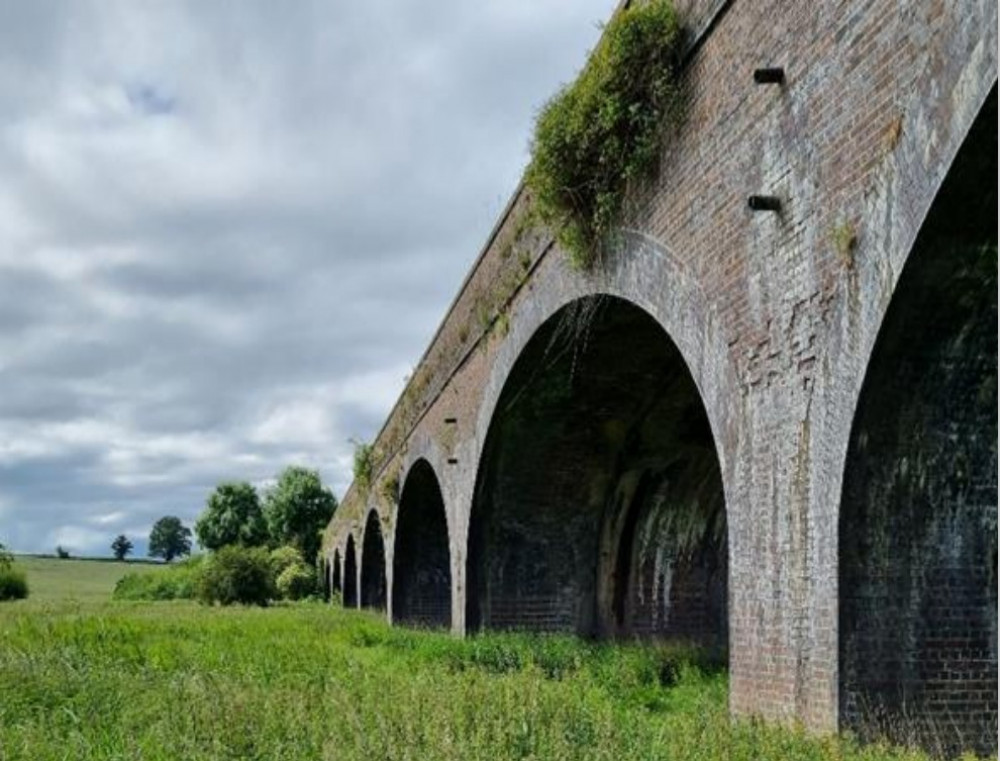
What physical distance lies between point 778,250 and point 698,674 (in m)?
5.45

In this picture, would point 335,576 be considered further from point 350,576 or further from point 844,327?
point 844,327

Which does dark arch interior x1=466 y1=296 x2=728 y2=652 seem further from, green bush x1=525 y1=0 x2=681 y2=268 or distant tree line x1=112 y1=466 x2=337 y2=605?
distant tree line x1=112 y1=466 x2=337 y2=605

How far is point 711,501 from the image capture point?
14.6 metres

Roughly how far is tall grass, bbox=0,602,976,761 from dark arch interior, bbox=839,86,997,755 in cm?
63

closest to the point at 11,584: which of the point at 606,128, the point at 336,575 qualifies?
the point at 336,575

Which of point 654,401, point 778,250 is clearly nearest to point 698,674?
point 654,401

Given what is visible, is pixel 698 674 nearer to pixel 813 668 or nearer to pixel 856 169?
pixel 813 668

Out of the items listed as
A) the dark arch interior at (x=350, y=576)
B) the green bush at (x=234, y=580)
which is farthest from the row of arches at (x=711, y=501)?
the dark arch interior at (x=350, y=576)

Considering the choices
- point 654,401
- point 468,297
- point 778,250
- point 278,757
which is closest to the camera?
point 278,757

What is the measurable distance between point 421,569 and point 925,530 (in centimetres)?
2049

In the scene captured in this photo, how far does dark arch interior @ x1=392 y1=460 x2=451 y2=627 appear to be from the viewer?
1013 inches

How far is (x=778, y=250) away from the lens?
6.93m

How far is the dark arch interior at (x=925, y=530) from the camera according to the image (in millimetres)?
5961

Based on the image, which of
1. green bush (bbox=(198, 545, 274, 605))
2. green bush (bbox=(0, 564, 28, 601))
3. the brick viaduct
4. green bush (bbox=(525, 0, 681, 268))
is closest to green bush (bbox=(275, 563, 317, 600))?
green bush (bbox=(0, 564, 28, 601))
